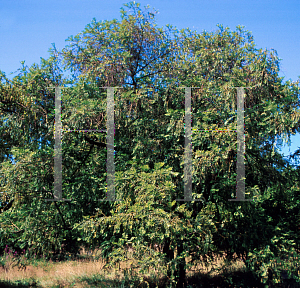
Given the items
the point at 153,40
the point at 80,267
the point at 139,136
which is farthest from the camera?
the point at 80,267

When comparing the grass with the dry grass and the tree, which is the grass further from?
the tree

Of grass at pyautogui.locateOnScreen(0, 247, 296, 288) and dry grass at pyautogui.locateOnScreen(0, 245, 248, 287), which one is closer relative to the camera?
grass at pyautogui.locateOnScreen(0, 247, 296, 288)

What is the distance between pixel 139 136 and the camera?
7996 mm

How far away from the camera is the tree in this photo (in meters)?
7.17

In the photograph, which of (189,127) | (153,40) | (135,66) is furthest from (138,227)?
(153,40)

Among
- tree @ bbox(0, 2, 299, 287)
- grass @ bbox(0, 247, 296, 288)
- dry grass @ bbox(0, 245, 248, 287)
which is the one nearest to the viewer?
tree @ bbox(0, 2, 299, 287)

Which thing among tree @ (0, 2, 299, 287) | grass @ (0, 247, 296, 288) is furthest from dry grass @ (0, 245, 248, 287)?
tree @ (0, 2, 299, 287)

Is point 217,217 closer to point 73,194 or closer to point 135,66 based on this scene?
point 73,194

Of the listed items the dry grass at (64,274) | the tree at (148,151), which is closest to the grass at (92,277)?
the dry grass at (64,274)

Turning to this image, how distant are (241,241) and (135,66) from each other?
563 centimetres

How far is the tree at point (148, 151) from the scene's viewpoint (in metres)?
7.17

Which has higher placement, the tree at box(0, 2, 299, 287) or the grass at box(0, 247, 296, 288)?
the tree at box(0, 2, 299, 287)

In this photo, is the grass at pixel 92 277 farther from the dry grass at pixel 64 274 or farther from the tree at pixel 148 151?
the tree at pixel 148 151

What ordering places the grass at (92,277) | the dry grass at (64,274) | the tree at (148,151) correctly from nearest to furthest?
the tree at (148,151) → the grass at (92,277) → the dry grass at (64,274)
